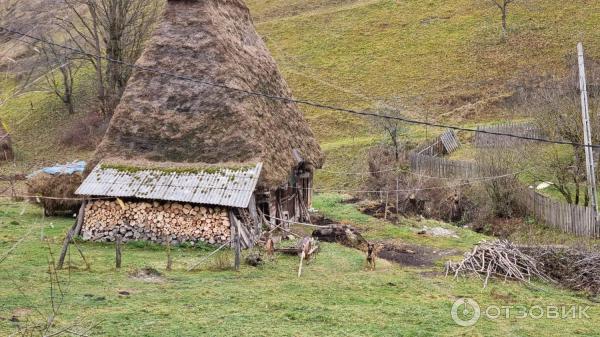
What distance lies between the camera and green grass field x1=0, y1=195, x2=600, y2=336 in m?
9.89

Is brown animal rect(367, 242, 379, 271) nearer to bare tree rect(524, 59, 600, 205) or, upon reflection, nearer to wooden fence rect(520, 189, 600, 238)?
wooden fence rect(520, 189, 600, 238)

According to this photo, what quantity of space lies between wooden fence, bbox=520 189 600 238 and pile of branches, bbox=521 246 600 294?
6.07 meters

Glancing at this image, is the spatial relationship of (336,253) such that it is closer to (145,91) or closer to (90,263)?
(90,263)

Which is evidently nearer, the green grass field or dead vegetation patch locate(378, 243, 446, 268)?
the green grass field

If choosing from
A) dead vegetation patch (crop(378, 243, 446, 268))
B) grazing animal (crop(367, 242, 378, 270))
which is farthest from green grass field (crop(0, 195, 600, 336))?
dead vegetation patch (crop(378, 243, 446, 268))

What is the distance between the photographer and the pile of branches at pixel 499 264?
13977mm

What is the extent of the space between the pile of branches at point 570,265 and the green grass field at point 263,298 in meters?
0.56

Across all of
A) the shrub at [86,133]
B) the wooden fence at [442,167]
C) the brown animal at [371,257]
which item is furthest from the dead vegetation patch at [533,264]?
the shrub at [86,133]

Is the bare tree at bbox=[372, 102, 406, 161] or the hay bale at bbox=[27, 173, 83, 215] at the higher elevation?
the bare tree at bbox=[372, 102, 406, 161]

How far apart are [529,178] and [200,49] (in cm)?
1603

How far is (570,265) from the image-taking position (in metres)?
14.2

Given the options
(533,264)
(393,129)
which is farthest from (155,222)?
(393,129)

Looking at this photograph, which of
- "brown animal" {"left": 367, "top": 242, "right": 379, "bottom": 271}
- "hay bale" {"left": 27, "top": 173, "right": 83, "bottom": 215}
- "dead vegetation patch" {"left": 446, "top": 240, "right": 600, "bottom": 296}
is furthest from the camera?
"hay bale" {"left": 27, "top": 173, "right": 83, "bottom": 215}

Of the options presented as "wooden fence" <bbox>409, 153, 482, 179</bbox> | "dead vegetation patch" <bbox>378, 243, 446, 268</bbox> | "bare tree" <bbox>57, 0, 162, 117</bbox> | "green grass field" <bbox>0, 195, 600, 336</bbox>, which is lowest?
"green grass field" <bbox>0, 195, 600, 336</bbox>
